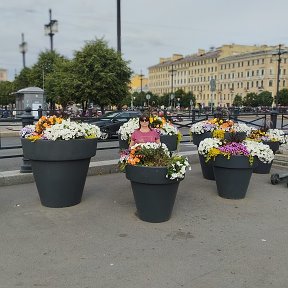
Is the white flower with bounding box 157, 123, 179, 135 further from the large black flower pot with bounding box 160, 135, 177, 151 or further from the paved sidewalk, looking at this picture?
the paved sidewalk

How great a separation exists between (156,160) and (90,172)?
2.89m

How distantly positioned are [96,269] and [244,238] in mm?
1734

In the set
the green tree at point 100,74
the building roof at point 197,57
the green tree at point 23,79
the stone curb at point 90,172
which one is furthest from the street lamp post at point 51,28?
the building roof at point 197,57

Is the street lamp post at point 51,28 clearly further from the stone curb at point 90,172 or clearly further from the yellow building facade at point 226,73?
the yellow building facade at point 226,73

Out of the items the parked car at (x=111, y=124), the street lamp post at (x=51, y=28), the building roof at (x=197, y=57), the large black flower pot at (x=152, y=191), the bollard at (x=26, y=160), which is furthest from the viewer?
the building roof at (x=197, y=57)

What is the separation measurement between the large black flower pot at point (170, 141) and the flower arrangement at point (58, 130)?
1526 millimetres

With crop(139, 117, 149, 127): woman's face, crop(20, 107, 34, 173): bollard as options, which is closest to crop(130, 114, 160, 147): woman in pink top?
crop(139, 117, 149, 127): woman's face

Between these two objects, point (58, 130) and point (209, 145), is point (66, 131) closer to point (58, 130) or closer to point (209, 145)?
point (58, 130)

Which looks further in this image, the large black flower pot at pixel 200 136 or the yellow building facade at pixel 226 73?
the yellow building facade at pixel 226 73

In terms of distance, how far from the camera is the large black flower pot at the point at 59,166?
4949 mm

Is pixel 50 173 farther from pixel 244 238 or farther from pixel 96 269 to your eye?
pixel 244 238

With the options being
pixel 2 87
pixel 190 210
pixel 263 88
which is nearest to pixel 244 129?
pixel 190 210

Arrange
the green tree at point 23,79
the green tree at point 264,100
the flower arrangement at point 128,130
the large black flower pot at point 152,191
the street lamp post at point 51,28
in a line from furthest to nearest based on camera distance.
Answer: the green tree at point 264,100 < the green tree at point 23,79 < the street lamp post at point 51,28 < the flower arrangement at point 128,130 < the large black flower pot at point 152,191

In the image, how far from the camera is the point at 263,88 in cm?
13325
